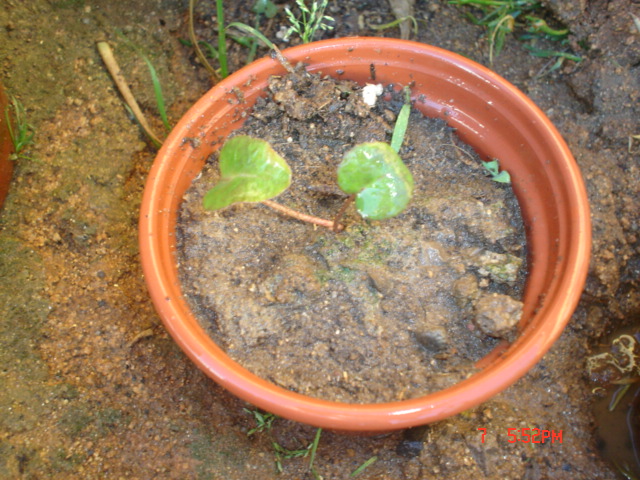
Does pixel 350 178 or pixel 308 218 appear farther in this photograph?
pixel 308 218

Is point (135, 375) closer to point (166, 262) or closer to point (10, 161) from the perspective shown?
point (166, 262)

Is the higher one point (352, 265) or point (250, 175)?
point (250, 175)

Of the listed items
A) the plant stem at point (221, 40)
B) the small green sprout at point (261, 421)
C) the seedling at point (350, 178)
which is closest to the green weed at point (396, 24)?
the plant stem at point (221, 40)

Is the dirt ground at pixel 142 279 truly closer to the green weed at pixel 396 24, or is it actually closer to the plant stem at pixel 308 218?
the green weed at pixel 396 24

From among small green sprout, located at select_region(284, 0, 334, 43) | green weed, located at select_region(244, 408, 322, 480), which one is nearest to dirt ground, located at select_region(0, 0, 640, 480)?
green weed, located at select_region(244, 408, 322, 480)

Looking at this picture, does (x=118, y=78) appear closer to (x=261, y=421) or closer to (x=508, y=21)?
(x=261, y=421)

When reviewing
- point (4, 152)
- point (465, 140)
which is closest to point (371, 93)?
point (465, 140)

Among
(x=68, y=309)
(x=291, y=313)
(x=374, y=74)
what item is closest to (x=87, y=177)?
(x=68, y=309)
